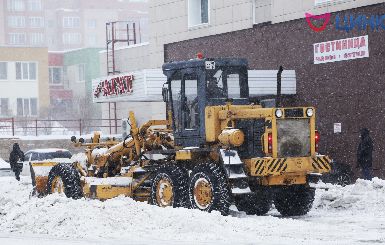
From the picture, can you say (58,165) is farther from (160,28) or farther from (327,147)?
(160,28)

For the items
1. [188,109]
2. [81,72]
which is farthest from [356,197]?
[81,72]

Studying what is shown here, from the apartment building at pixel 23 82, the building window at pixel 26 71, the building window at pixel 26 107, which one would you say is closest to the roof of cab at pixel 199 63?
the apartment building at pixel 23 82

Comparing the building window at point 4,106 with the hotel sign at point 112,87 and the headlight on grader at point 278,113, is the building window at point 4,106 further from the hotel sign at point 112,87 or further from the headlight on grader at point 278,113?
the headlight on grader at point 278,113

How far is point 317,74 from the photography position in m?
30.3

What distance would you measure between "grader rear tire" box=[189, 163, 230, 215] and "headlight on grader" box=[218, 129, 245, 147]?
21.9 inches

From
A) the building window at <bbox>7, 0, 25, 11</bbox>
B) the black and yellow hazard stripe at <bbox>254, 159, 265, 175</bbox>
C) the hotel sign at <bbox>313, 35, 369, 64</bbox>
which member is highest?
the building window at <bbox>7, 0, 25, 11</bbox>

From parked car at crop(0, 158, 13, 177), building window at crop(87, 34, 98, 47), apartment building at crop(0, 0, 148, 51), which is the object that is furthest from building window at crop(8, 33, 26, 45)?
parked car at crop(0, 158, 13, 177)

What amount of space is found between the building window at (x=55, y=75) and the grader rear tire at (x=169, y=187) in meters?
75.0

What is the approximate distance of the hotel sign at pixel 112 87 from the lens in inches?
1260

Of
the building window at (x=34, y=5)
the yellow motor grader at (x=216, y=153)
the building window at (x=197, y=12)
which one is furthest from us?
the building window at (x=34, y=5)

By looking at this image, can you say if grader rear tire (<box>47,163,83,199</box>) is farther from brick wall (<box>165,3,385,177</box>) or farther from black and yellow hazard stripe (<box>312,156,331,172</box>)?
brick wall (<box>165,3,385,177</box>)

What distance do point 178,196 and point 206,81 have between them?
8.28ft

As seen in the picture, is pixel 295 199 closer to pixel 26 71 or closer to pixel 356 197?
pixel 356 197

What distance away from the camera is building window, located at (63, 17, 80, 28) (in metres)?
140
